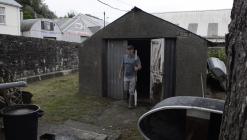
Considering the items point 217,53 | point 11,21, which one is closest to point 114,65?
point 217,53

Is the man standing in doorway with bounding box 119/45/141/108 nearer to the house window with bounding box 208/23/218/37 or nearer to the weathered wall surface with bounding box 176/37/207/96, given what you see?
the weathered wall surface with bounding box 176/37/207/96

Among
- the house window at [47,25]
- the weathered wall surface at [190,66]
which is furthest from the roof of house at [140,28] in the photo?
the house window at [47,25]

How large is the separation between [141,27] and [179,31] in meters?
1.34

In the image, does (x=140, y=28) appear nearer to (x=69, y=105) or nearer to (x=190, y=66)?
(x=190, y=66)

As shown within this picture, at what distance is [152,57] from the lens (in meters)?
8.27

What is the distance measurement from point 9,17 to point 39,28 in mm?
5384

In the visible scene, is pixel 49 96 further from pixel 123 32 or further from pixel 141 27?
pixel 141 27

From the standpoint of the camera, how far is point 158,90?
7941mm

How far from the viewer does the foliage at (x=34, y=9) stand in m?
37.2

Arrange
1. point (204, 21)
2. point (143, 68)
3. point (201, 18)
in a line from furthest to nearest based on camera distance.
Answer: point (201, 18)
point (204, 21)
point (143, 68)

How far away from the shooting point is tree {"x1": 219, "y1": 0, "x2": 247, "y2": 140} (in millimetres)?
1249

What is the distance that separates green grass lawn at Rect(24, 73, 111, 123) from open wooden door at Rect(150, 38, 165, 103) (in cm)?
168

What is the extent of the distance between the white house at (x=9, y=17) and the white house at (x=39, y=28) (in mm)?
3436

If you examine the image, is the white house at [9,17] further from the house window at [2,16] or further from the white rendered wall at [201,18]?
the white rendered wall at [201,18]
